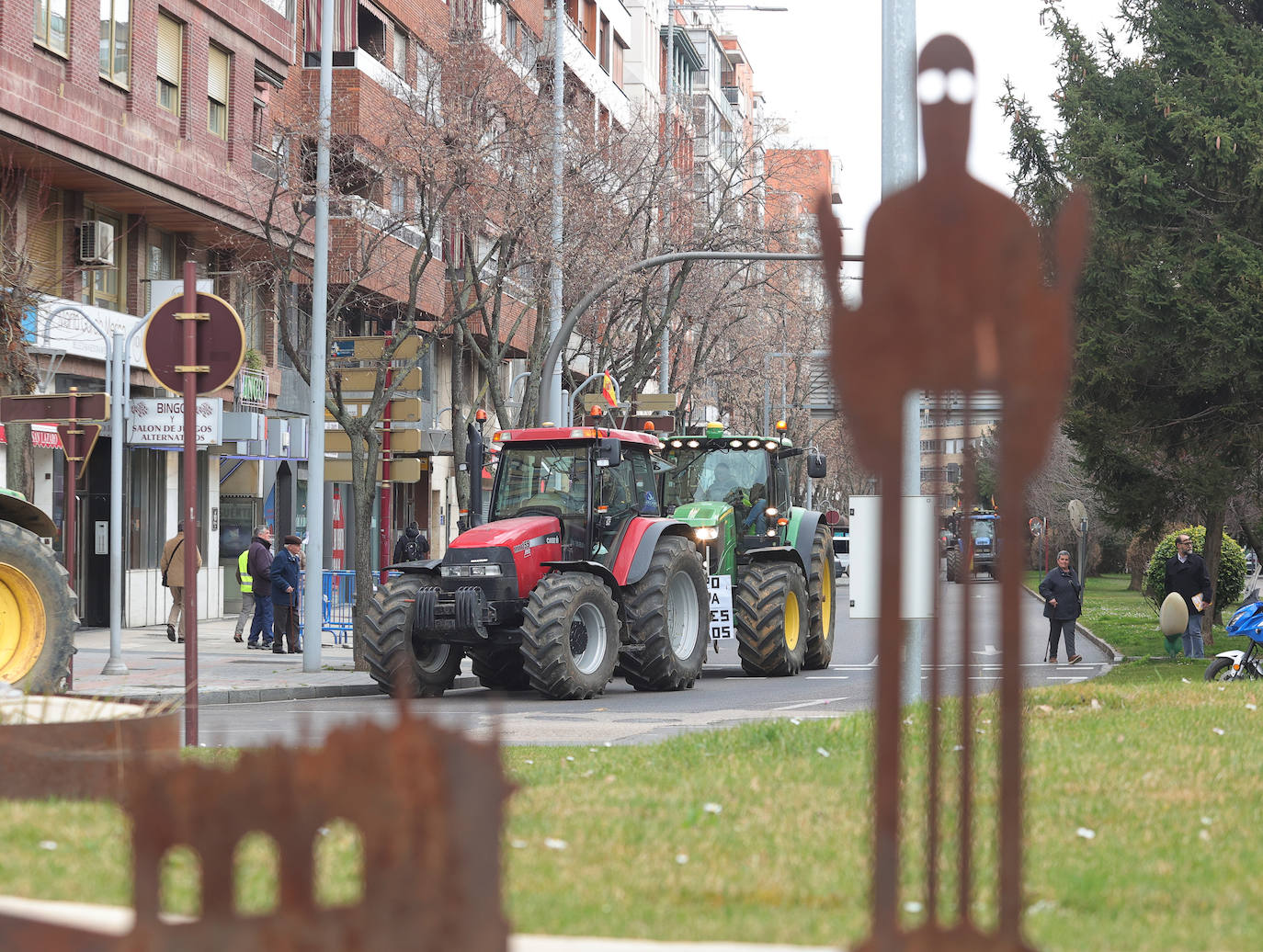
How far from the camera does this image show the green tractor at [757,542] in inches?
837

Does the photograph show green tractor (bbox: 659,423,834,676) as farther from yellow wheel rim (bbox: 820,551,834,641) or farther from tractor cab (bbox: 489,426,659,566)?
tractor cab (bbox: 489,426,659,566)

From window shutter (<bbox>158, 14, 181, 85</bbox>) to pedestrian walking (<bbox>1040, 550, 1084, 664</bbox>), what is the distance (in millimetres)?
15094

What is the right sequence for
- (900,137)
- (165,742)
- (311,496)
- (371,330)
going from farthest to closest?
(371,330) < (311,496) < (900,137) < (165,742)

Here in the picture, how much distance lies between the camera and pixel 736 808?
779 cm

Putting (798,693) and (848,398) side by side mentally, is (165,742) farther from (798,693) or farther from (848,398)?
(798,693)

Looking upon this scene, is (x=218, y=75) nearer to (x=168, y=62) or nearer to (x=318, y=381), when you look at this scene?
(x=168, y=62)

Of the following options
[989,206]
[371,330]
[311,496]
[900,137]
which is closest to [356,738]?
[989,206]

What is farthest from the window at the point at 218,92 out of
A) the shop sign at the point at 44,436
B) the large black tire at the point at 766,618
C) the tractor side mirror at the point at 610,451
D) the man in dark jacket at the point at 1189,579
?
the man in dark jacket at the point at 1189,579

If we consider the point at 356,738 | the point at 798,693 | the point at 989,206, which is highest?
the point at 989,206

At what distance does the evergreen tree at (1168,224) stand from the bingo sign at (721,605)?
220 inches

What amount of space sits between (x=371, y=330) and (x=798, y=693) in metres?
22.7

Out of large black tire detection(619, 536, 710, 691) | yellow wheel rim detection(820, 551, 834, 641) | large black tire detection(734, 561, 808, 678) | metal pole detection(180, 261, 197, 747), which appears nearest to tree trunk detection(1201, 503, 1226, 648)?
yellow wheel rim detection(820, 551, 834, 641)

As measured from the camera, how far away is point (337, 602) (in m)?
27.9

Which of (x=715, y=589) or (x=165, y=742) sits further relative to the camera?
(x=715, y=589)
